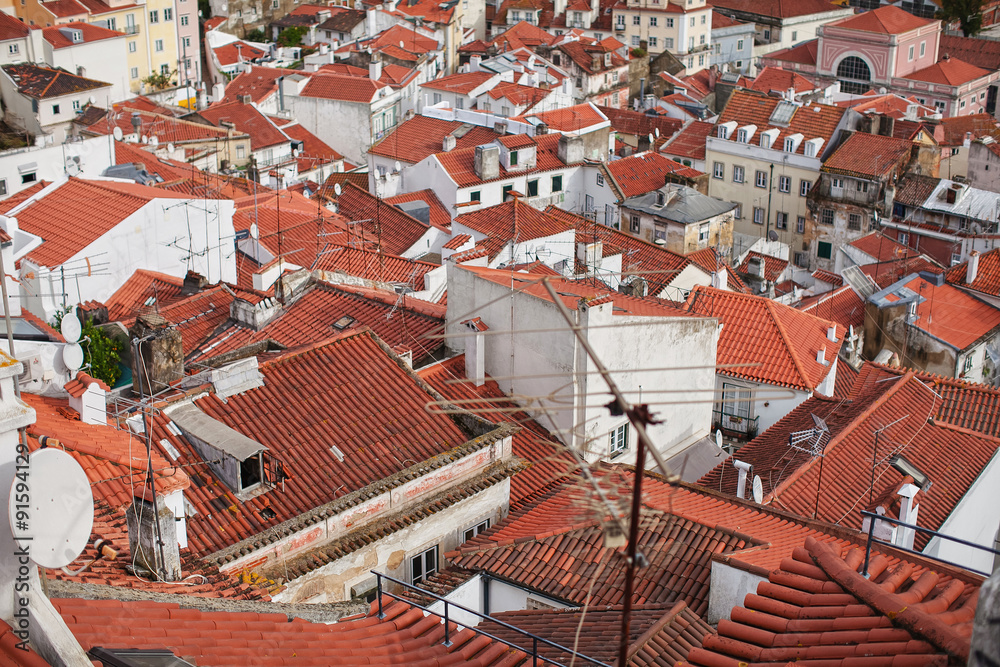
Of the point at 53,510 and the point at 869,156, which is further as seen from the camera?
the point at 869,156

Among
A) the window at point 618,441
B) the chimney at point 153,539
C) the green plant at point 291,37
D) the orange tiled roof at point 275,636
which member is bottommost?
the green plant at point 291,37

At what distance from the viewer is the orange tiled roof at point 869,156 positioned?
45562mm

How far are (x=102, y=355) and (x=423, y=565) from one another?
7.13m

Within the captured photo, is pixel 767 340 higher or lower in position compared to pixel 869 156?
higher

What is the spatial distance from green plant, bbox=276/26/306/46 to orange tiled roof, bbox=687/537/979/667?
3109 inches

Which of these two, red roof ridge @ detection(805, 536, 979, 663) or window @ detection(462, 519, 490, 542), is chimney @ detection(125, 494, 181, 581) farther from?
red roof ridge @ detection(805, 536, 979, 663)

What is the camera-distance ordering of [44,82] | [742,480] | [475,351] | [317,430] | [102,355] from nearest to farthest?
[317,430] → [742,480] → [102,355] → [475,351] → [44,82]

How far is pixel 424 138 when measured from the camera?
47.5m

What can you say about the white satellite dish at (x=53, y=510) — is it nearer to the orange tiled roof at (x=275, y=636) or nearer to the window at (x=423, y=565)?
the orange tiled roof at (x=275, y=636)

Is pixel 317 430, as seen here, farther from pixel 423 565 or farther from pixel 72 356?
pixel 72 356

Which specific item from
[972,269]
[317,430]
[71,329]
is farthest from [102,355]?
[972,269]

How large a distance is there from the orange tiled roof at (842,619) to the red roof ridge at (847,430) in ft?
30.5

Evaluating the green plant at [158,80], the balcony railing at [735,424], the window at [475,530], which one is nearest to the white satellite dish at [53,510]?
the window at [475,530]

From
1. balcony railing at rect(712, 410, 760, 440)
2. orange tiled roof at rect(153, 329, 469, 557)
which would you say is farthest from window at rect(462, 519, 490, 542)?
balcony railing at rect(712, 410, 760, 440)
